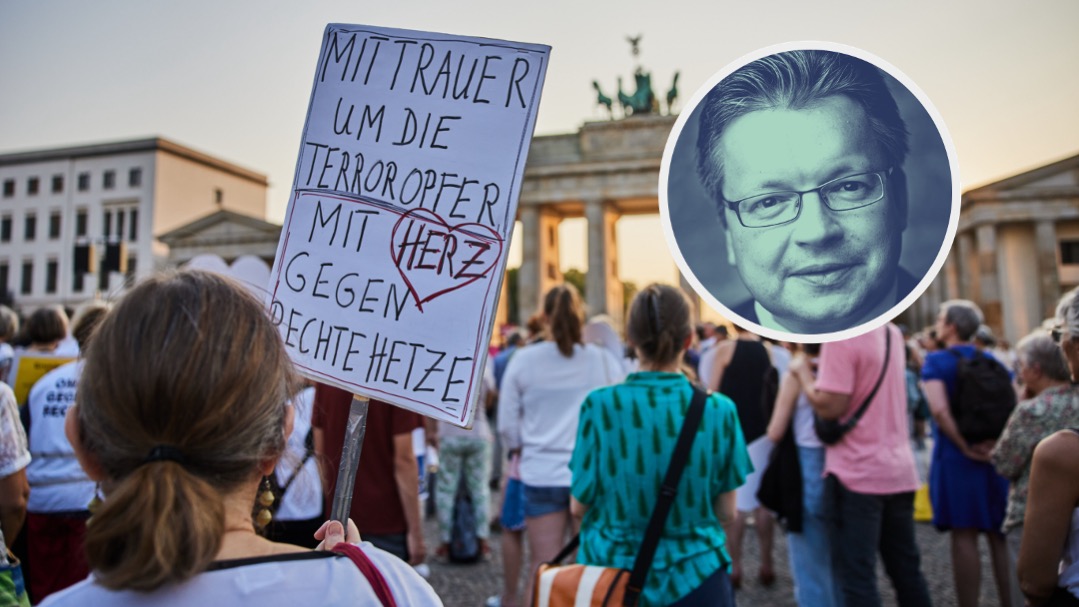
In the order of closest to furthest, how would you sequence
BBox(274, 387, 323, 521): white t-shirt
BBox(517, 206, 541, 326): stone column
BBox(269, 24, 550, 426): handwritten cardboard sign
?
BBox(269, 24, 550, 426): handwritten cardboard sign < BBox(274, 387, 323, 521): white t-shirt < BBox(517, 206, 541, 326): stone column

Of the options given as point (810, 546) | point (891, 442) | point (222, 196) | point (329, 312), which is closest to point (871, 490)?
point (891, 442)

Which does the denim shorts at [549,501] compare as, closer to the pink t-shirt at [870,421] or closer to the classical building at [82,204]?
the pink t-shirt at [870,421]

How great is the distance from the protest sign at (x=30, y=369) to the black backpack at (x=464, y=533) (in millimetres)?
3296

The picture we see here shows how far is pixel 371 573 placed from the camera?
3.82 feet

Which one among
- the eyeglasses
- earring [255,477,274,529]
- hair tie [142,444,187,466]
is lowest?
earring [255,477,274,529]

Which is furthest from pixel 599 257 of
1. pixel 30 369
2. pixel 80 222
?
pixel 80 222

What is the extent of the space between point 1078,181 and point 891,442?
36.7 meters

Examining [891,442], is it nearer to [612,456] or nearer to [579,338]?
[579,338]

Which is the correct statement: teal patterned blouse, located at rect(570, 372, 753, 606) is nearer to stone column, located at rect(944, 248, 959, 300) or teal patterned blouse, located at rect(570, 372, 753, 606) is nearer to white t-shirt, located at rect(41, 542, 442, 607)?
white t-shirt, located at rect(41, 542, 442, 607)

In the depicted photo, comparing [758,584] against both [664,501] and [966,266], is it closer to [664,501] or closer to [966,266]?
[664,501]

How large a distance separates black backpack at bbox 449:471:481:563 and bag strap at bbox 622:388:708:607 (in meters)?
4.24

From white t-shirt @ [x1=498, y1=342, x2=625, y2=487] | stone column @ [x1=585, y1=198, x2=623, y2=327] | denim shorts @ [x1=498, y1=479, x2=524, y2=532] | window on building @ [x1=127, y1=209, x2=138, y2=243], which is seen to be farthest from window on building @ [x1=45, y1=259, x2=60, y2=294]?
white t-shirt @ [x1=498, y1=342, x2=625, y2=487]

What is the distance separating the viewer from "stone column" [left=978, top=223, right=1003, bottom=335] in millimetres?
33719

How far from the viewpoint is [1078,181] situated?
33.4m
